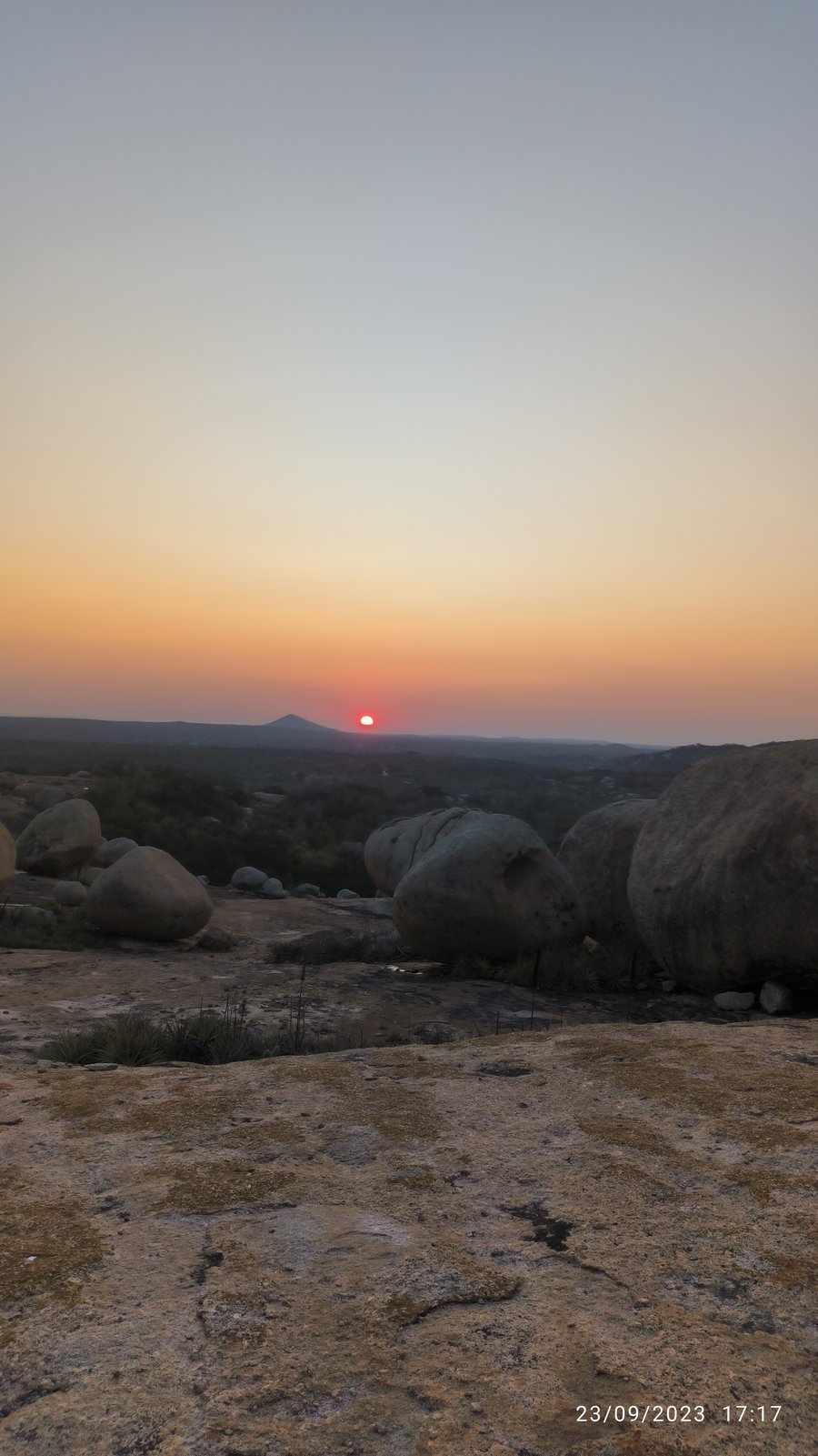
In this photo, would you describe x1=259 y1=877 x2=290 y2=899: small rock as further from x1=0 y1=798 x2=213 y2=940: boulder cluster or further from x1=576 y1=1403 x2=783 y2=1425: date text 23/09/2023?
x1=576 y1=1403 x2=783 y2=1425: date text 23/09/2023

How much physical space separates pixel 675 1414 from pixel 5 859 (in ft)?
39.0

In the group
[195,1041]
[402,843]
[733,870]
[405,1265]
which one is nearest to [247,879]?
[402,843]

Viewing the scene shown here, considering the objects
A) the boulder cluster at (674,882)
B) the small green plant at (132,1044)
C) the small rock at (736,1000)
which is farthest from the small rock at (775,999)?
the small green plant at (132,1044)

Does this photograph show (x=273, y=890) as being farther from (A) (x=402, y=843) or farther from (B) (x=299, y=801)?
(B) (x=299, y=801)

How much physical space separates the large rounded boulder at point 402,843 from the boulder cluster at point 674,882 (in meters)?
2.27

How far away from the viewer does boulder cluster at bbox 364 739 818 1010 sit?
737 centimetres

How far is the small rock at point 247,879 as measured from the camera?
18.0m

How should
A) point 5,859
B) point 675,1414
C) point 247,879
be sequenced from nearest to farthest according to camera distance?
point 675,1414
point 5,859
point 247,879

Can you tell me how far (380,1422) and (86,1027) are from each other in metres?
5.72

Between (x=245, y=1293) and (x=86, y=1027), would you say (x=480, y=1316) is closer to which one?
(x=245, y=1293)

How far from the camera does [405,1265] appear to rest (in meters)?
2.18

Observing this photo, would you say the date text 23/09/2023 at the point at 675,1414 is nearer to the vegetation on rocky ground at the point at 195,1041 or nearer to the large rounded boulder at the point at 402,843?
the vegetation on rocky ground at the point at 195,1041

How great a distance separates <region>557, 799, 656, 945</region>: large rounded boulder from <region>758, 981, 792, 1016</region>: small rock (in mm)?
2573

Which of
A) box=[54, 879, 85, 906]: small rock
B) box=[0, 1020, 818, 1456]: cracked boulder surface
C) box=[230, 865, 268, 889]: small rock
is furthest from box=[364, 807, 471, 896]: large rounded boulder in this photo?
box=[0, 1020, 818, 1456]: cracked boulder surface
